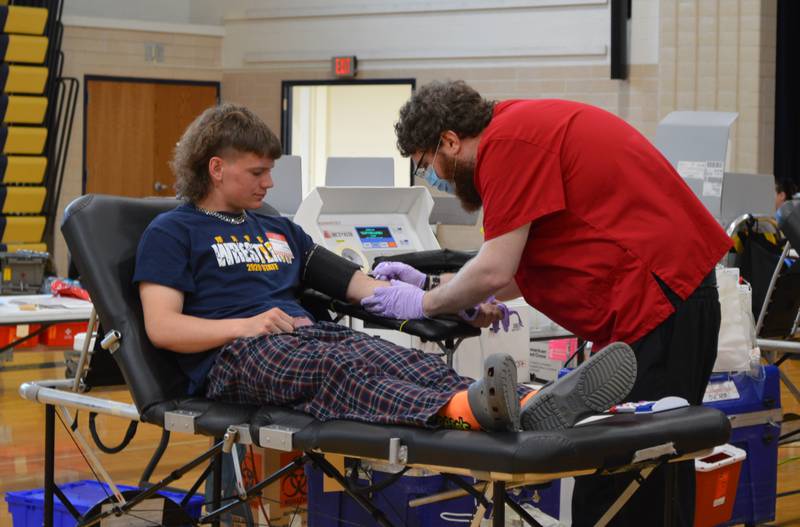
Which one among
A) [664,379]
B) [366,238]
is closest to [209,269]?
[664,379]

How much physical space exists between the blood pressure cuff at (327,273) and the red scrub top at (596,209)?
65 centimetres

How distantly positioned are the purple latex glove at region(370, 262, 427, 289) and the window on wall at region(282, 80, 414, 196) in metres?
8.72

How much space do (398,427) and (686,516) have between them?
2.10 ft

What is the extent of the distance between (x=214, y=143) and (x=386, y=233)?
181 centimetres

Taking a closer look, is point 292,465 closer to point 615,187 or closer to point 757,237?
point 615,187

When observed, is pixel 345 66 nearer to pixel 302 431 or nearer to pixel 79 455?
pixel 79 455

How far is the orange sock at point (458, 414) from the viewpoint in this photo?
2.03m

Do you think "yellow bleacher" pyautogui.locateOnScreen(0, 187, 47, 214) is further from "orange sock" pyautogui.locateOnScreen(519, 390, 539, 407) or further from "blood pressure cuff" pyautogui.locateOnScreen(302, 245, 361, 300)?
"orange sock" pyautogui.locateOnScreen(519, 390, 539, 407)

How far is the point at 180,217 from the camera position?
2.60 meters

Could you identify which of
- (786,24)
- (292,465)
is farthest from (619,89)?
(292,465)

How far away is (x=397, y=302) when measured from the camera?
2.62m

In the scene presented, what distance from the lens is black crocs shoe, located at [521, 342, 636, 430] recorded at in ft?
6.33

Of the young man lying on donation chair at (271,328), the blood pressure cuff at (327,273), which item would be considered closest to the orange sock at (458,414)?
the young man lying on donation chair at (271,328)

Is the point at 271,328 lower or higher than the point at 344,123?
lower
